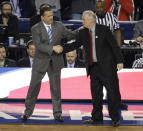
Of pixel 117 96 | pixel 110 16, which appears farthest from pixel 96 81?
pixel 110 16

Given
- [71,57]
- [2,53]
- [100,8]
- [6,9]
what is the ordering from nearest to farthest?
[100,8] < [71,57] < [2,53] < [6,9]

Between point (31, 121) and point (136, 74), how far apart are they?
1.98 m

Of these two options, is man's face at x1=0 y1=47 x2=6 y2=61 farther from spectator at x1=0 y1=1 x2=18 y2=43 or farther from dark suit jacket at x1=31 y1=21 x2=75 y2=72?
dark suit jacket at x1=31 y1=21 x2=75 y2=72

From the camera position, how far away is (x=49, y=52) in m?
7.98

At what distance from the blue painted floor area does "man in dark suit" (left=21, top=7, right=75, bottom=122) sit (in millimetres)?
186

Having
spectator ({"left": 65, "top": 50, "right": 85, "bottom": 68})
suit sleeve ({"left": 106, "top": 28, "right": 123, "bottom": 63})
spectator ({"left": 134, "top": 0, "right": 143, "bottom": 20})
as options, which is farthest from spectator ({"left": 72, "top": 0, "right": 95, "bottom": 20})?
suit sleeve ({"left": 106, "top": 28, "right": 123, "bottom": 63})

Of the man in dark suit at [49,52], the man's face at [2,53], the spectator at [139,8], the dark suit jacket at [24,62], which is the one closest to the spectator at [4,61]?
the man's face at [2,53]

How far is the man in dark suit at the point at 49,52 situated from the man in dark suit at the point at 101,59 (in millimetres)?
188

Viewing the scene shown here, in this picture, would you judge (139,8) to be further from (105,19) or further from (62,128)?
(62,128)

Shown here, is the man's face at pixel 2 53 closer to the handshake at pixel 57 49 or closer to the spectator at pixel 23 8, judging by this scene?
the handshake at pixel 57 49

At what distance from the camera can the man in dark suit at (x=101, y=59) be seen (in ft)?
26.1

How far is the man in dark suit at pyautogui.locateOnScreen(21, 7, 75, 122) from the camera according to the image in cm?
801

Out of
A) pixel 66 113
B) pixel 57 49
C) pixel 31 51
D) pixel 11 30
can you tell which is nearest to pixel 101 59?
pixel 57 49

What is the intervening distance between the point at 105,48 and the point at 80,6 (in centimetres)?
497
